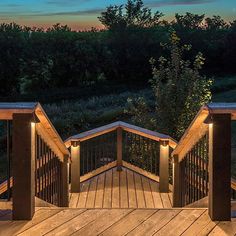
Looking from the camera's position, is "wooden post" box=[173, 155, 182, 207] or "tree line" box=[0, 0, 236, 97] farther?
"tree line" box=[0, 0, 236, 97]

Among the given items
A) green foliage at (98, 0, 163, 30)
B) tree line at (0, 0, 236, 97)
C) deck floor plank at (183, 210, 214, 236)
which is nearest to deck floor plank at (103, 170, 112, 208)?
deck floor plank at (183, 210, 214, 236)

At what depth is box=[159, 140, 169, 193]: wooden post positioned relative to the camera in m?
6.57

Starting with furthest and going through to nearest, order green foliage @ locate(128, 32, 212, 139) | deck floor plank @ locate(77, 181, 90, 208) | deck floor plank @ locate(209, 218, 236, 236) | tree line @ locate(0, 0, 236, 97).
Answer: tree line @ locate(0, 0, 236, 97), green foliage @ locate(128, 32, 212, 139), deck floor plank @ locate(77, 181, 90, 208), deck floor plank @ locate(209, 218, 236, 236)

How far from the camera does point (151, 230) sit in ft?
11.8

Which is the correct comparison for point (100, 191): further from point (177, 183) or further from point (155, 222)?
point (155, 222)

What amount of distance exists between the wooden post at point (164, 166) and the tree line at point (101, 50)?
15402 mm

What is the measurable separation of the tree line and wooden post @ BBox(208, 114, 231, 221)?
18193mm

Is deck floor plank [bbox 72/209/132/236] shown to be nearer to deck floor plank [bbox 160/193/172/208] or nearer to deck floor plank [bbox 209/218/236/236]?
deck floor plank [bbox 209/218/236/236]

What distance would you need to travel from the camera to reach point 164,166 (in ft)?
21.9

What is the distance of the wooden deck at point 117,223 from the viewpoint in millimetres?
3559

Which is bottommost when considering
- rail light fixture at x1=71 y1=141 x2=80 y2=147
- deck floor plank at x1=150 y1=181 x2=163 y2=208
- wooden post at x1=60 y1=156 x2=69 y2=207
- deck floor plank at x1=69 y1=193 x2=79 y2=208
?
deck floor plank at x1=69 y1=193 x2=79 y2=208

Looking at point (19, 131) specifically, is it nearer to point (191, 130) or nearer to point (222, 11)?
point (191, 130)

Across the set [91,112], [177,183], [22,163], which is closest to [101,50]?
[91,112]

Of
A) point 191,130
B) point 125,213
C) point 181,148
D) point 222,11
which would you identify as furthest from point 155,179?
point 222,11
